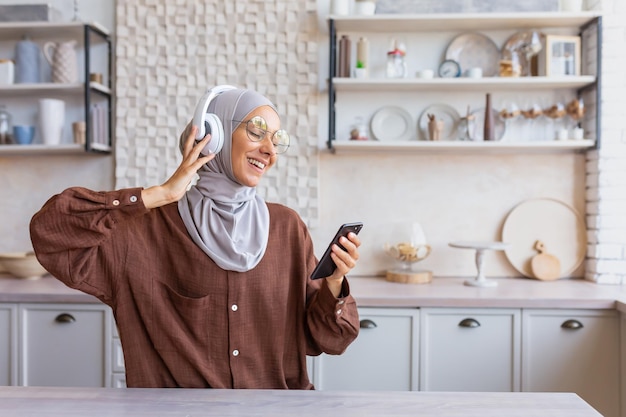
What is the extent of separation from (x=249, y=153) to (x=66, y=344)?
63.6 inches

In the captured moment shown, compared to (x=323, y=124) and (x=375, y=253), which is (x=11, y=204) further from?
(x=375, y=253)

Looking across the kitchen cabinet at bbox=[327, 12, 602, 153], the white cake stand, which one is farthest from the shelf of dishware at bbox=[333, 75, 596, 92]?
the white cake stand

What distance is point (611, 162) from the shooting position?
2.90 m

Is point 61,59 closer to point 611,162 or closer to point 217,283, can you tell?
point 217,283

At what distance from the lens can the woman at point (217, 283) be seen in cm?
145

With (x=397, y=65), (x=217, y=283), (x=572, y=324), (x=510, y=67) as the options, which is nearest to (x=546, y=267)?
(x=572, y=324)

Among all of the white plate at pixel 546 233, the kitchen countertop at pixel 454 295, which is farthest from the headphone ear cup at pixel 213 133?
the white plate at pixel 546 233

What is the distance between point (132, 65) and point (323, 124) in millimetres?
1058

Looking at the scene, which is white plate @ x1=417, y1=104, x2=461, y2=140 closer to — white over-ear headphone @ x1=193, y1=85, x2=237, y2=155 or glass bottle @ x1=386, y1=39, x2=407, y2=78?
glass bottle @ x1=386, y1=39, x2=407, y2=78

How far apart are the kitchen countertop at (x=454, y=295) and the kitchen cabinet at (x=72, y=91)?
750 mm

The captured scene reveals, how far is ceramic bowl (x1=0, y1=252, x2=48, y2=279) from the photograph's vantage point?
291 cm

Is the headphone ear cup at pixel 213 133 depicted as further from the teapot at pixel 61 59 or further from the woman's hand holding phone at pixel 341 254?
the teapot at pixel 61 59

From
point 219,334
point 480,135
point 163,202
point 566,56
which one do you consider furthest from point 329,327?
point 566,56

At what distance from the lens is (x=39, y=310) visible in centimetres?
260
